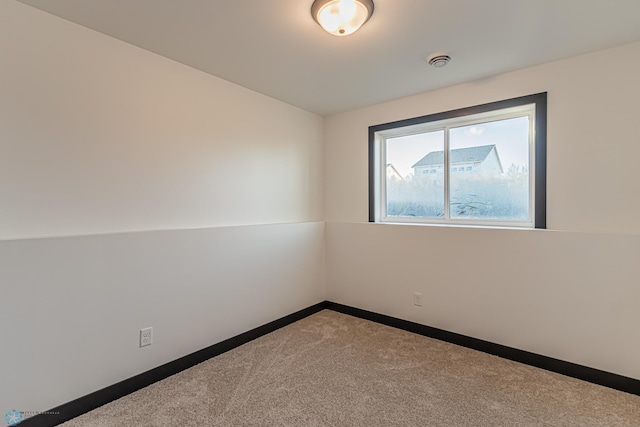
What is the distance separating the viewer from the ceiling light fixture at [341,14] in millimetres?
1683

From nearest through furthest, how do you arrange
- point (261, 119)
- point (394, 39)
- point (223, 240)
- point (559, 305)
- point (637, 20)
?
point (637, 20), point (394, 39), point (559, 305), point (223, 240), point (261, 119)

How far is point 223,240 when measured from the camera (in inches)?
104

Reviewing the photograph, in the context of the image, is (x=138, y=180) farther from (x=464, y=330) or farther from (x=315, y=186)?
(x=464, y=330)

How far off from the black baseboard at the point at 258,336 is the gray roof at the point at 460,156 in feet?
5.42

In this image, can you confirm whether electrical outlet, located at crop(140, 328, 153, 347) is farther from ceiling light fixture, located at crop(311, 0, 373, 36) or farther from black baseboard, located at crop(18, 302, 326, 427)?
ceiling light fixture, located at crop(311, 0, 373, 36)

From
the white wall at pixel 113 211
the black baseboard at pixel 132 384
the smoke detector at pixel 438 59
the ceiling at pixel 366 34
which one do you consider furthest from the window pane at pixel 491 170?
the black baseboard at pixel 132 384

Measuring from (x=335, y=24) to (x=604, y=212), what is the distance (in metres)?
2.30

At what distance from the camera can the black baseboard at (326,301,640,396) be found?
209cm

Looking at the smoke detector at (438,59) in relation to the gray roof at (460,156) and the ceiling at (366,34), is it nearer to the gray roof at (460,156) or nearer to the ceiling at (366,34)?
the ceiling at (366,34)

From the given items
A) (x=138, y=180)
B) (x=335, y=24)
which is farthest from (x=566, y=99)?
(x=138, y=180)

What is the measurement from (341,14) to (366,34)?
1.21 ft

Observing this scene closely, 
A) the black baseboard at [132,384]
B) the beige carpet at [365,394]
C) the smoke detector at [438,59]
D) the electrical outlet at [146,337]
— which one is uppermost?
the smoke detector at [438,59]

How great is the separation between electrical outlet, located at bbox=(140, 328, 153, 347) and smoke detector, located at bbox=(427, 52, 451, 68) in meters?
2.88

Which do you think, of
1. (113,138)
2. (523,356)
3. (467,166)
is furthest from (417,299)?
(113,138)
